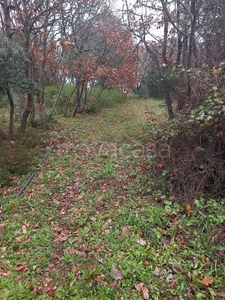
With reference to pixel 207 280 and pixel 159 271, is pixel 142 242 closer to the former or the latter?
pixel 159 271

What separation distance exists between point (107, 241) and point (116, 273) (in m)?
0.49

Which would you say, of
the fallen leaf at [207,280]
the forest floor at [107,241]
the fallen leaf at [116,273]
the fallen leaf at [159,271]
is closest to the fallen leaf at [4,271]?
the forest floor at [107,241]

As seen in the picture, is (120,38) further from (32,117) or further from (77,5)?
(32,117)

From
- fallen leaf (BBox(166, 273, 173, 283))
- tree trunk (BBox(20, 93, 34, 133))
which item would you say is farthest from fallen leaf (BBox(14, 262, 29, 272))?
tree trunk (BBox(20, 93, 34, 133))

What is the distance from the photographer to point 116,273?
2.42 m

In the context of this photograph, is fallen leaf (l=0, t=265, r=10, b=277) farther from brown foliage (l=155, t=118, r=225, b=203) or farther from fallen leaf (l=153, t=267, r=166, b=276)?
brown foliage (l=155, t=118, r=225, b=203)

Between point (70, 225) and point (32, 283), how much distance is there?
0.98 meters

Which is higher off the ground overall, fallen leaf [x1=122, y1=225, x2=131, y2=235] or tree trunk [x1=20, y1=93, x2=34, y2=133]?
tree trunk [x1=20, y1=93, x2=34, y2=133]

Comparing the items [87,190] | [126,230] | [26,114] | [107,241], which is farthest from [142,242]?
[26,114]

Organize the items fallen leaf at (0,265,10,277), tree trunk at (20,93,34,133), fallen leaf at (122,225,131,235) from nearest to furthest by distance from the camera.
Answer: fallen leaf at (0,265,10,277) → fallen leaf at (122,225,131,235) → tree trunk at (20,93,34,133)

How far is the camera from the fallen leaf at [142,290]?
7.21 ft

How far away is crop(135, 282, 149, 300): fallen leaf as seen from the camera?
7.21 ft

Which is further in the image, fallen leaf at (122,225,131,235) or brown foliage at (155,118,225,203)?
brown foliage at (155,118,225,203)

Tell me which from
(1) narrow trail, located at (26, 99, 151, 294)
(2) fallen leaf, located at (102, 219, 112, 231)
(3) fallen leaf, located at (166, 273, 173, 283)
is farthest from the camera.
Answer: (2) fallen leaf, located at (102, 219, 112, 231)
